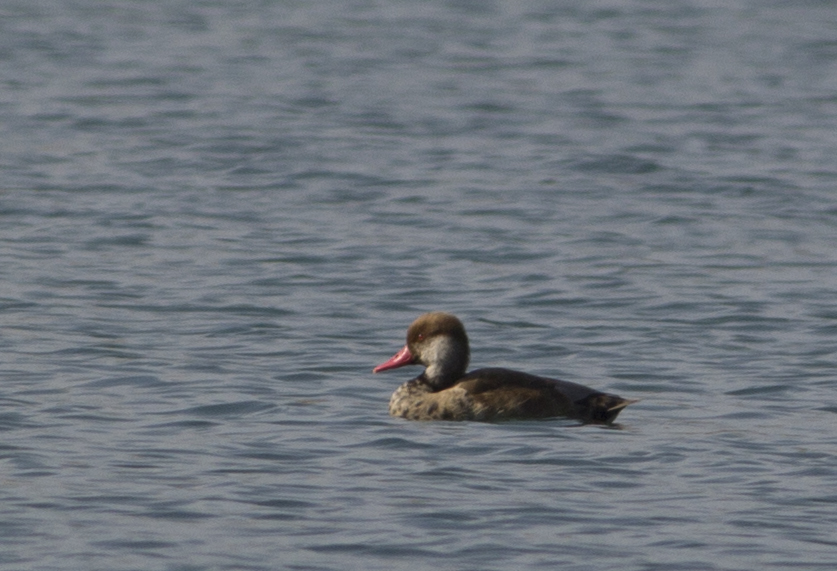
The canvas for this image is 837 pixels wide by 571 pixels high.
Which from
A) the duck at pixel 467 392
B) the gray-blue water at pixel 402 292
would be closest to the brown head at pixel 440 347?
the duck at pixel 467 392

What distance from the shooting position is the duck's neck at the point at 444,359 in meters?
11.3

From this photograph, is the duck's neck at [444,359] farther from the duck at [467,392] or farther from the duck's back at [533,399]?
the duck's back at [533,399]

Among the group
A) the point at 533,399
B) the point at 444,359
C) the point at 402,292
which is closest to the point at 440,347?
the point at 444,359

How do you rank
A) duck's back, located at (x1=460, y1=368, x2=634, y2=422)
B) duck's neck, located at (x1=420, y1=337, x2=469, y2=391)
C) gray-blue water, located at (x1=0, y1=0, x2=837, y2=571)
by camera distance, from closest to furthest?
gray-blue water, located at (x1=0, y1=0, x2=837, y2=571), duck's back, located at (x1=460, y1=368, x2=634, y2=422), duck's neck, located at (x1=420, y1=337, x2=469, y2=391)

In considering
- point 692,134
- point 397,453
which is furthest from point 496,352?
point 692,134

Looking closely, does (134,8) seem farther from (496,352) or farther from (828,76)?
(496,352)

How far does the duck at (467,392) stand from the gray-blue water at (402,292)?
6.7 inches

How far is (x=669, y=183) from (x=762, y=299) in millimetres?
5621

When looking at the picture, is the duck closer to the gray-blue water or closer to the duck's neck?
the duck's neck

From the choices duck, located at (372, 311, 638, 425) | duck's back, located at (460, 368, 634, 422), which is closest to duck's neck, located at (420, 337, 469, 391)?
duck, located at (372, 311, 638, 425)

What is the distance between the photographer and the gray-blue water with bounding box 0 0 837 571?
8.52 metres

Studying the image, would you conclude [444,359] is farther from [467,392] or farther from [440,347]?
[467,392]

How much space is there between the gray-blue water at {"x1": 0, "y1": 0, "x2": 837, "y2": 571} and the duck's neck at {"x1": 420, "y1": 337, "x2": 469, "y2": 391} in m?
0.43

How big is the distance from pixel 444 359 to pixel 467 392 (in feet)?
1.67
